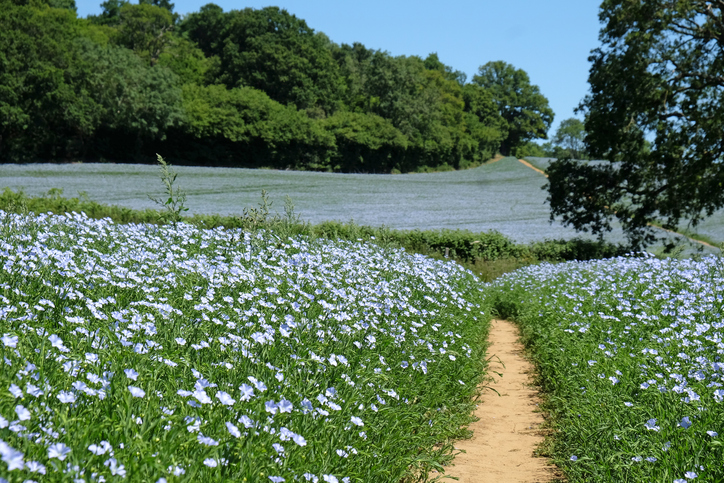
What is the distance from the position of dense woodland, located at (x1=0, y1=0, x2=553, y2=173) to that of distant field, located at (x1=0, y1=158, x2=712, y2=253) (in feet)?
17.7

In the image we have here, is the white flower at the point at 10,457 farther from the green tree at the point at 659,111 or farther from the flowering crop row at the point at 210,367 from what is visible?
the green tree at the point at 659,111

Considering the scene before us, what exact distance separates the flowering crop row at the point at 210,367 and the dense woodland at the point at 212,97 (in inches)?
1449

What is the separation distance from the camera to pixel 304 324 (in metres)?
4.30

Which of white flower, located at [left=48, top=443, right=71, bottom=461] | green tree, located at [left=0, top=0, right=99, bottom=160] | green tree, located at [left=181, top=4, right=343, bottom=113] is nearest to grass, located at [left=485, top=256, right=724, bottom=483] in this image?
white flower, located at [left=48, top=443, right=71, bottom=461]

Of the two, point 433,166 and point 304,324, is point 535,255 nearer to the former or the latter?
point 304,324

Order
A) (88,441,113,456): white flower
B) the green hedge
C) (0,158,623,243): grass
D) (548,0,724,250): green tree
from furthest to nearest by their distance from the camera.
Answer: (0,158,623,243): grass < (548,0,724,250): green tree < the green hedge < (88,441,113,456): white flower

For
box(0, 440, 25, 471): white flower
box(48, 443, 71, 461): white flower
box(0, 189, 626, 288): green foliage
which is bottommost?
box(0, 189, 626, 288): green foliage

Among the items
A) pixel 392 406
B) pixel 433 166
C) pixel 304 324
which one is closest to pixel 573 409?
pixel 392 406

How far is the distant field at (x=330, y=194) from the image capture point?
29.2 m

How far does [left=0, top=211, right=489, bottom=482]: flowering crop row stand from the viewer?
2.34 meters

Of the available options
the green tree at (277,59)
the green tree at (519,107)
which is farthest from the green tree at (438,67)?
the green tree at (277,59)

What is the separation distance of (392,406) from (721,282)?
6.13 metres

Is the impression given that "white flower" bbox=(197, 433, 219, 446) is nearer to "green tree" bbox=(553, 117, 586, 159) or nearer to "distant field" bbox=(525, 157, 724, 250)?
"distant field" bbox=(525, 157, 724, 250)

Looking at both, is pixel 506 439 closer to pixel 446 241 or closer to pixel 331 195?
pixel 446 241
